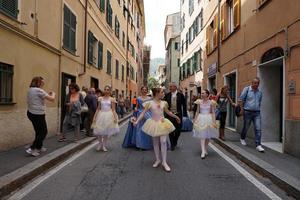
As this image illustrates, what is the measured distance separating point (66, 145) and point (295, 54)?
5869 mm

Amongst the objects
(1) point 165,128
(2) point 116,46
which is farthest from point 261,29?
(2) point 116,46

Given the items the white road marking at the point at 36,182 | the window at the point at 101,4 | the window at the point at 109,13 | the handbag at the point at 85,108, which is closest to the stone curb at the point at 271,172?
the white road marking at the point at 36,182

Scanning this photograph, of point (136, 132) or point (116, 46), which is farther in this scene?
point (116, 46)

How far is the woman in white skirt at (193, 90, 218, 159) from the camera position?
938 cm

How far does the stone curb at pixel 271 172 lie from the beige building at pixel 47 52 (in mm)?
5221

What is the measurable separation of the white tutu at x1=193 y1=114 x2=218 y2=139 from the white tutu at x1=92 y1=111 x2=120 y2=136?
80.3 inches

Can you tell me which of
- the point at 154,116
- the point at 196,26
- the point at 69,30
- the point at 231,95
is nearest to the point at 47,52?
the point at 69,30

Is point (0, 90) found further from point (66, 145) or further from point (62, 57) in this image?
point (62, 57)

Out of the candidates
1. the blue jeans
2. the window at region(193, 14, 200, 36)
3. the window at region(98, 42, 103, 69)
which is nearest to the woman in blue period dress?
the blue jeans

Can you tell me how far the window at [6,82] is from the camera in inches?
362

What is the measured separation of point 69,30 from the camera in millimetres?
15109

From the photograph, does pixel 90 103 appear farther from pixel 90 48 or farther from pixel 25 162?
pixel 90 48

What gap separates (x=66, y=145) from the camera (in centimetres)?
1048

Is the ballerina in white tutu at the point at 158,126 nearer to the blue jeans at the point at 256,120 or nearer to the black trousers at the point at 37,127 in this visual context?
the black trousers at the point at 37,127
